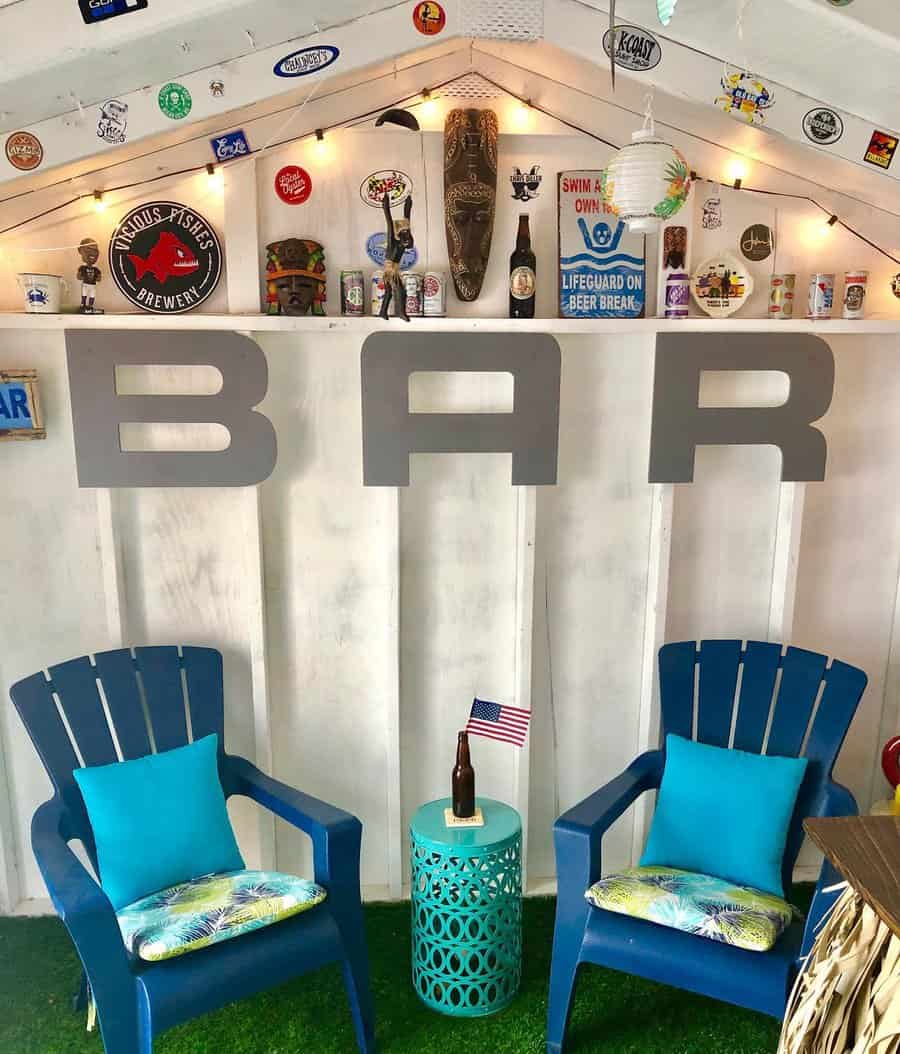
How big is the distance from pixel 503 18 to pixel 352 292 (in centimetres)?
78

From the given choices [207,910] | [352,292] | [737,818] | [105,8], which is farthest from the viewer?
[352,292]

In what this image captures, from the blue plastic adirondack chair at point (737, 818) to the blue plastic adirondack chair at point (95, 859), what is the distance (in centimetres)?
54

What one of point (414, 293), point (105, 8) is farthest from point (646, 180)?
point (105, 8)

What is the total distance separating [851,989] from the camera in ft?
4.85

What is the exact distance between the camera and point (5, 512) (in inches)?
99.8

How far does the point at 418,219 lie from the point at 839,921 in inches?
79.4

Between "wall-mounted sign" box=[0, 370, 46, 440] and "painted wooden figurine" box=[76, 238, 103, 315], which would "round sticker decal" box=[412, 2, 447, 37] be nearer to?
"painted wooden figurine" box=[76, 238, 103, 315]

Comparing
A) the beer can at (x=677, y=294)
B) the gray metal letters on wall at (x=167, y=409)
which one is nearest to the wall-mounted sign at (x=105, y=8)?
the gray metal letters on wall at (x=167, y=409)

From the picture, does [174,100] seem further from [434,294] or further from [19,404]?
[19,404]

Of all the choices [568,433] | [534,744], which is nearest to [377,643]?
[534,744]

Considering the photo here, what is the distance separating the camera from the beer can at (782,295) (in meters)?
2.54

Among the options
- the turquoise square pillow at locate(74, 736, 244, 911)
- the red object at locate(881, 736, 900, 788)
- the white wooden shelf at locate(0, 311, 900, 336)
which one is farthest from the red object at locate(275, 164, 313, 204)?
the red object at locate(881, 736, 900, 788)

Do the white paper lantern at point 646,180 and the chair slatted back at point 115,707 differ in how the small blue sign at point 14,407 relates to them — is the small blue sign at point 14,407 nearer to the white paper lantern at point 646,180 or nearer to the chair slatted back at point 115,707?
the chair slatted back at point 115,707

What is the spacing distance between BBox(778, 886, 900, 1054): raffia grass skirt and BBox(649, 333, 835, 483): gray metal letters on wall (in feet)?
4.41
